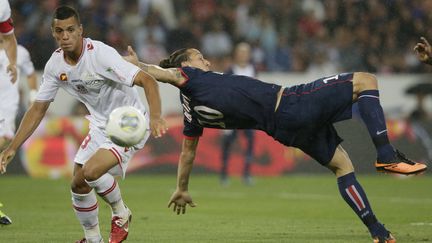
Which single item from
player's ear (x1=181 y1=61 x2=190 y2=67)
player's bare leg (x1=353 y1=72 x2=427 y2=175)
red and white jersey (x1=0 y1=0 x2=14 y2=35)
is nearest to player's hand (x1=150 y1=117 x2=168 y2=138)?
player's ear (x1=181 y1=61 x2=190 y2=67)

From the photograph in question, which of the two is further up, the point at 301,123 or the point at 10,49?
the point at 10,49

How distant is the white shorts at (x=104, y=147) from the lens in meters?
8.43

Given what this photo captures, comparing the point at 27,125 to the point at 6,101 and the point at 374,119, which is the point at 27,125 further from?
the point at 6,101

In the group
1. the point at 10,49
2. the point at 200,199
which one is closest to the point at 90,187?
the point at 10,49

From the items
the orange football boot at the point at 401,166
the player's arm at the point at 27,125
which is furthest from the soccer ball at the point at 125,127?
the orange football boot at the point at 401,166

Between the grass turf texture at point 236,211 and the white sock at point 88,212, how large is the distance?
2.47ft

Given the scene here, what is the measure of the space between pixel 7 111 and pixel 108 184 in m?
4.07

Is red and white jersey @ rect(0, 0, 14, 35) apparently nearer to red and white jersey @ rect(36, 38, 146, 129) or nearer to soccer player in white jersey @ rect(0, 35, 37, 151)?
soccer player in white jersey @ rect(0, 35, 37, 151)

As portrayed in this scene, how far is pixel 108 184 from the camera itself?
8.48m

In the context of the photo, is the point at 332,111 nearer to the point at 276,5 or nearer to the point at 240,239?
the point at 240,239

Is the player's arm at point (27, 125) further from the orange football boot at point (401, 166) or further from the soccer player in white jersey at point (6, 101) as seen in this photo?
the soccer player in white jersey at point (6, 101)

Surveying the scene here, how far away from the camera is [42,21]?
21.0 m

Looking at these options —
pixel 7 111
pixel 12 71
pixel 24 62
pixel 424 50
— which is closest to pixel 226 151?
pixel 24 62

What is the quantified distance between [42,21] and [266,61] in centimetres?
515
